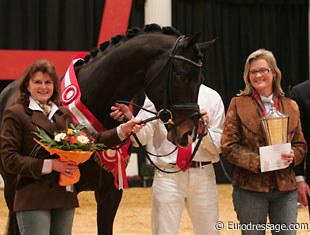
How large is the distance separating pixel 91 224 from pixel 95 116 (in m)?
2.69

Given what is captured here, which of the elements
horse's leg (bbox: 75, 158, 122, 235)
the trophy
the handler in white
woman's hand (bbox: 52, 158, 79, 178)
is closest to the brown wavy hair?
woman's hand (bbox: 52, 158, 79, 178)

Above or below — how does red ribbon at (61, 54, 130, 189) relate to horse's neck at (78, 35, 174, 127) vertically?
below

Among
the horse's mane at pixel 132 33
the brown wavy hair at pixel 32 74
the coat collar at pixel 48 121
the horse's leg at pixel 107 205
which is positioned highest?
the horse's mane at pixel 132 33

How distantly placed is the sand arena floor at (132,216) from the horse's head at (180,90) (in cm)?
251

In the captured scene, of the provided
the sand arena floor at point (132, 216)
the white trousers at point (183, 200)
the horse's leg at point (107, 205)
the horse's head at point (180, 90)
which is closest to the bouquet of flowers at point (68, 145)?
the horse's head at point (180, 90)

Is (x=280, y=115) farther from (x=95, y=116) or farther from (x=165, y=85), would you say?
(x=95, y=116)

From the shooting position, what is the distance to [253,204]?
9.50ft

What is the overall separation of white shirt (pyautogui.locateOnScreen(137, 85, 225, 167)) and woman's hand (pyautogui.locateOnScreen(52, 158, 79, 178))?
0.61 meters

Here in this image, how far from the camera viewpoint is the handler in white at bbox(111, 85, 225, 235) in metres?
3.03

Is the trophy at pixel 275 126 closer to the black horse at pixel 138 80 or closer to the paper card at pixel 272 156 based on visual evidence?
the paper card at pixel 272 156

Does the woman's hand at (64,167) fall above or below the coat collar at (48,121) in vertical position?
below

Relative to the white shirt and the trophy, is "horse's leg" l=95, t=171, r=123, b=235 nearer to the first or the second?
the white shirt

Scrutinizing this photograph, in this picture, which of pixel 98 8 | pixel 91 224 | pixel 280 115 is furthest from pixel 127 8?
pixel 280 115

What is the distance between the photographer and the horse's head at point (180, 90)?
278 centimetres
